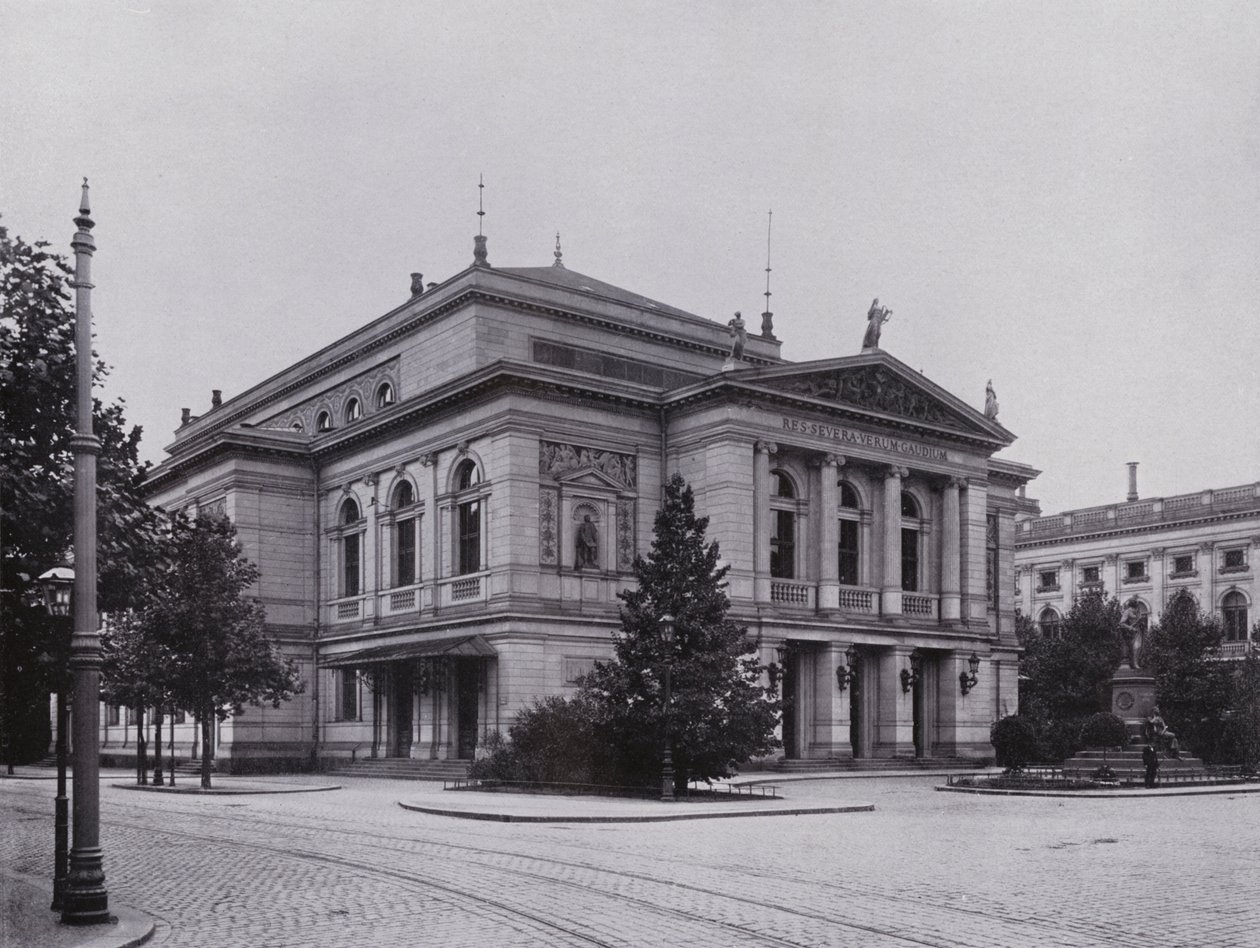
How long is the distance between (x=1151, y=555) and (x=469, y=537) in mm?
54607

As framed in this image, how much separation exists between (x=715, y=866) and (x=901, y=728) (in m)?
30.9

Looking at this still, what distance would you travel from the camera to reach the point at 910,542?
5050cm

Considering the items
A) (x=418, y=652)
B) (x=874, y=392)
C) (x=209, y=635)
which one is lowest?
(x=418, y=652)

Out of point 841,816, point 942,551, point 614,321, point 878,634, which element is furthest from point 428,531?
point 841,816

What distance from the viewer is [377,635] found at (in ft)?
157

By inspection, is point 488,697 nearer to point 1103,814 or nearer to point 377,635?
point 377,635

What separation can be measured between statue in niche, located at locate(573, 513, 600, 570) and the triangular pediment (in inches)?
262

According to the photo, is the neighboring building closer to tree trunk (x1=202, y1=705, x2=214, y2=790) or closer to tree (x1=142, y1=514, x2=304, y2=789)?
tree (x1=142, y1=514, x2=304, y2=789)

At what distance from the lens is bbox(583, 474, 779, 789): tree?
30625 millimetres

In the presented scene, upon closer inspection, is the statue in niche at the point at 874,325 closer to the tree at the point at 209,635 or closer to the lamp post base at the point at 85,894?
the tree at the point at 209,635

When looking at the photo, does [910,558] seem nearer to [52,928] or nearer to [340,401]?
[340,401]

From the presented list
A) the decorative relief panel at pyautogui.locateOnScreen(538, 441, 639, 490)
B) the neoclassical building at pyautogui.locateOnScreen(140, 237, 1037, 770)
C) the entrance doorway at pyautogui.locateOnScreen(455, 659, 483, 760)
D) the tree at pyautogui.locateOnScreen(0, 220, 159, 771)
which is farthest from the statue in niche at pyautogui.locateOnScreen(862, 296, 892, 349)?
the tree at pyautogui.locateOnScreen(0, 220, 159, 771)

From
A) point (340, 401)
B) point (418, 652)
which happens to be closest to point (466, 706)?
point (418, 652)

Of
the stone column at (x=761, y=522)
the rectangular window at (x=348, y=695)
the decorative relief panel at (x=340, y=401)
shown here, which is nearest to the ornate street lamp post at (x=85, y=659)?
the stone column at (x=761, y=522)
